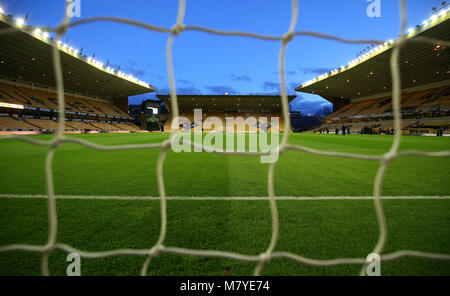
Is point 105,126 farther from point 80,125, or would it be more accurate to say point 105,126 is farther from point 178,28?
point 178,28

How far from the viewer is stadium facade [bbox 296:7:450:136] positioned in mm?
15062

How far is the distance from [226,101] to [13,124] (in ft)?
88.6

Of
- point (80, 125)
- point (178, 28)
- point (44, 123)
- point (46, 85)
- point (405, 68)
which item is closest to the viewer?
point (178, 28)

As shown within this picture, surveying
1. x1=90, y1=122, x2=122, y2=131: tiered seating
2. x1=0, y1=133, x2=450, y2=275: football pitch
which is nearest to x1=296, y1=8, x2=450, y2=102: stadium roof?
x1=0, y1=133, x2=450, y2=275: football pitch

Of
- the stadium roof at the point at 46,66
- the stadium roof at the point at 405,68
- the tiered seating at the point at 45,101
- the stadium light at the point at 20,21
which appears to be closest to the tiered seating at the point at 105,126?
A: the tiered seating at the point at 45,101

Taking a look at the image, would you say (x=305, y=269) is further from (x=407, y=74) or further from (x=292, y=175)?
(x=407, y=74)

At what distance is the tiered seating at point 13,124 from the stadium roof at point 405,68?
1286 inches

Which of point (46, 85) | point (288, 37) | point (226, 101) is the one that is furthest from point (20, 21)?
point (226, 101)

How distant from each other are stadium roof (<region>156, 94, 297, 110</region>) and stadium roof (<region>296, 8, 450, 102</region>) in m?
6.03

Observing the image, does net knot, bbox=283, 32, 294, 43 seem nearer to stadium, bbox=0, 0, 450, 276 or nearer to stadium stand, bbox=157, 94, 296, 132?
stadium, bbox=0, 0, 450, 276

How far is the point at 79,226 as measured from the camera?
1.49 metres

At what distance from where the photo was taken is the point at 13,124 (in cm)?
2069

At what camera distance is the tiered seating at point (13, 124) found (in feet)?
65.3

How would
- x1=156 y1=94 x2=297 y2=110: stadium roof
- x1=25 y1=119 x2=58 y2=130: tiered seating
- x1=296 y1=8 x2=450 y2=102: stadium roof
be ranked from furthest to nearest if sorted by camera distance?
x1=156 y1=94 x2=297 y2=110: stadium roof
x1=25 y1=119 x2=58 y2=130: tiered seating
x1=296 y1=8 x2=450 y2=102: stadium roof
